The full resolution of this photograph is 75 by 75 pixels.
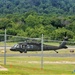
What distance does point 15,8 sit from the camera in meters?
137

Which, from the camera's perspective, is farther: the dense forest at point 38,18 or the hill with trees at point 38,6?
the hill with trees at point 38,6

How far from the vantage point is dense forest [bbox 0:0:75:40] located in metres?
61.5

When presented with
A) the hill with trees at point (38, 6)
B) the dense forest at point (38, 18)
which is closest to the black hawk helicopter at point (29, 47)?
the dense forest at point (38, 18)

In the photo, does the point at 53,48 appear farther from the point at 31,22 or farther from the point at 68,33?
the point at 31,22

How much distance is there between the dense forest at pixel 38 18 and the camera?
202ft

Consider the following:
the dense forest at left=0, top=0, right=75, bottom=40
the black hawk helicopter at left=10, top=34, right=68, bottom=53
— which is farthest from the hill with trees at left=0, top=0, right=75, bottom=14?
the black hawk helicopter at left=10, top=34, right=68, bottom=53

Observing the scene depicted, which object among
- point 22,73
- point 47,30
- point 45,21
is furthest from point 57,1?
point 22,73

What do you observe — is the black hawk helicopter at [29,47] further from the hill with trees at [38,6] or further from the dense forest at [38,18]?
the hill with trees at [38,6]

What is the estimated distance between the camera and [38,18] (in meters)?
78.3

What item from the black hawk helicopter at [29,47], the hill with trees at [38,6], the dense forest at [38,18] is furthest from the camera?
the hill with trees at [38,6]

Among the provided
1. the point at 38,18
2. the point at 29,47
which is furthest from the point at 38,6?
the point at 29,47

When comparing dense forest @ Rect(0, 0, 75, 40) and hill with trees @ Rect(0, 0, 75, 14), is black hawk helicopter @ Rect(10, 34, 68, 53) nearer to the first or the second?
dense forest @ Rect(0, 0, 75, 40)

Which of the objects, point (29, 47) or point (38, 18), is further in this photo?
point (38, 18)

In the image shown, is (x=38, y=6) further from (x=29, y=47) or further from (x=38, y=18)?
(x=29, y=47)
